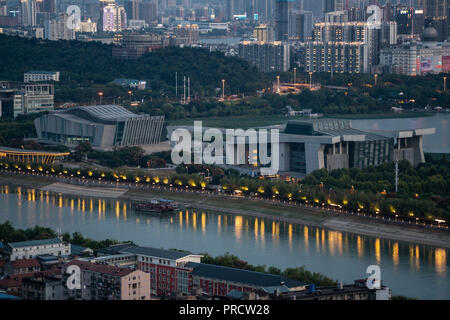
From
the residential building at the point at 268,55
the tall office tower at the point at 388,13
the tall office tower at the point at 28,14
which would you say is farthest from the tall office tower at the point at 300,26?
the residential building at the point at 268,55

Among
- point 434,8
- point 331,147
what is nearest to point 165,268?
point 331,147

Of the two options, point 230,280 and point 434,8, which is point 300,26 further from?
point 230,280

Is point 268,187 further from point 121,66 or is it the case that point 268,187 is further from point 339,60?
point 339,60

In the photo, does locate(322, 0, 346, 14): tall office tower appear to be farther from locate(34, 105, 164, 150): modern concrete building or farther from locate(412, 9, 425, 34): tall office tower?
locate(34, 105, 164, 150): modern concrete building

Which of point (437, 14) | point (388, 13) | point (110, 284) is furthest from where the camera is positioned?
point (388, 13)

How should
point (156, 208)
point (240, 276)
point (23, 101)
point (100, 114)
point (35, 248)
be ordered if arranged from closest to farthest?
point (240, 276) < point (35, 248) < point (156, 208) < point (100, 114) < point (23, 101)

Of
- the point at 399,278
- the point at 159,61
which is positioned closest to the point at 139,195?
the point at 399,278

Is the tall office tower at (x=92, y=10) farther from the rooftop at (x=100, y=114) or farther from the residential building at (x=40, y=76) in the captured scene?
the rooftop at (x=100, y=114)

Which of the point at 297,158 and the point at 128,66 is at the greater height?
the point at 128,66

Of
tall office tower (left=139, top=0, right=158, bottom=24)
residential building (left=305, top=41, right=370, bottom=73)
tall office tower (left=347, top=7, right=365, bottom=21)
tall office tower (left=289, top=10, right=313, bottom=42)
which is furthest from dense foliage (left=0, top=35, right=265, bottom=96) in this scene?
tall office tower (left=139, top=0, right=158, bottom=24)
